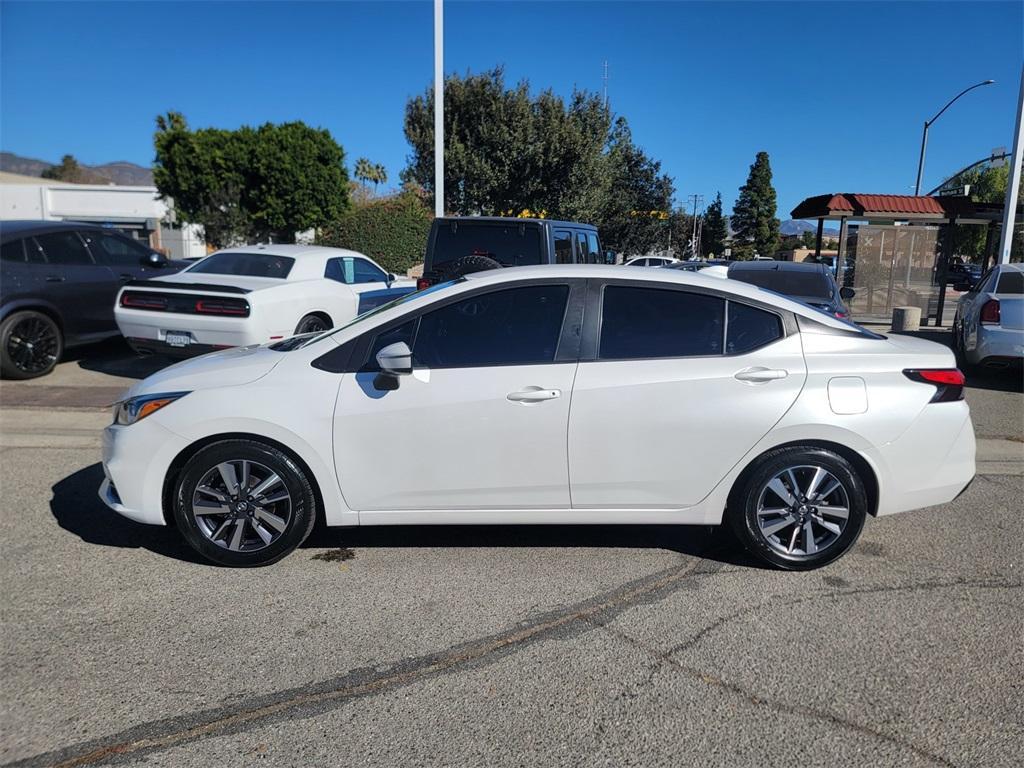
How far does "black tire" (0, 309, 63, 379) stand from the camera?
865 centimetres

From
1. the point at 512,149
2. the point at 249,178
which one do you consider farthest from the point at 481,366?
the point at 249,178

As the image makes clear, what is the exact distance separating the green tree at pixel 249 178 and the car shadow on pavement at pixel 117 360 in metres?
18.2

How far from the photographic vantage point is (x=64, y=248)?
9.41 metres

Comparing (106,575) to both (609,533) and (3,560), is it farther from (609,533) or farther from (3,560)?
(609,533)

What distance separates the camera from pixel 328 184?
1303 inches

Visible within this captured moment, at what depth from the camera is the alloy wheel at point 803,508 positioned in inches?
155

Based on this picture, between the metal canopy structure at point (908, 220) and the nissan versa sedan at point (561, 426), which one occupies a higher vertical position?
the metal canopy structure at point (908, 220)

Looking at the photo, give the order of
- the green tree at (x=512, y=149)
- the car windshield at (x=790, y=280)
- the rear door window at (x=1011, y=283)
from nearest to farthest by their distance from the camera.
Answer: the rear door window at (x=1011, y=283)
the car windshield at (x=790, y=280)
the green tree at (x=512, y=149)

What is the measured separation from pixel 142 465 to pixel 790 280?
8173 millimetres

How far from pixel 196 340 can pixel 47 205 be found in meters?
51.2

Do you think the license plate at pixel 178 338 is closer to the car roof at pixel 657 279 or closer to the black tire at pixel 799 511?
the car roof at pixel 657 279

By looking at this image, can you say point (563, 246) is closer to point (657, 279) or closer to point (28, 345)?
point (657, 279)

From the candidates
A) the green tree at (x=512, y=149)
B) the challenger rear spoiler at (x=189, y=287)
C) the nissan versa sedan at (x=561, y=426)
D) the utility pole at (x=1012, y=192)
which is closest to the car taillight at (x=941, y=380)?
the nissan versa sedan at (x=561, y=426)

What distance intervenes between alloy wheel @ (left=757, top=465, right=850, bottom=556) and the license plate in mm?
6178
